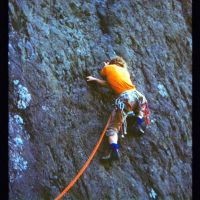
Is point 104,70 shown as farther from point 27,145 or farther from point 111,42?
point 27,145

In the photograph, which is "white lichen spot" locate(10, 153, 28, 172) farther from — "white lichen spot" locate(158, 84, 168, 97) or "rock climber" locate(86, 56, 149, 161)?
"white lichen spot" locate(158, 84, 168, 97)

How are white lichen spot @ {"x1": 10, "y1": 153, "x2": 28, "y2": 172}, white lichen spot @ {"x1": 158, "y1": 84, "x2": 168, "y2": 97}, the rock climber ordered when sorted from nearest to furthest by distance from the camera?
white lichen spot @ {"x1": 10, "y1": 153, "x2": 28, "y2": 172} → the rock climber → white lichen spot @ {"x1": 158, "y1": 84, "x2": 168, "y2": 97}

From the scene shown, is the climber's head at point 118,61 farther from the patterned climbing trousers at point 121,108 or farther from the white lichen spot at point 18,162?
the white lichen spot at point 18,162

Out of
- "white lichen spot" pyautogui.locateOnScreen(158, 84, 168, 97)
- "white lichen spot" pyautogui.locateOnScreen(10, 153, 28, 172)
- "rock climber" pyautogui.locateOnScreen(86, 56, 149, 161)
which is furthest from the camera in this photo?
"white lichen spot" pyautogui.locateOnScreen(158, 84, 168, 97)

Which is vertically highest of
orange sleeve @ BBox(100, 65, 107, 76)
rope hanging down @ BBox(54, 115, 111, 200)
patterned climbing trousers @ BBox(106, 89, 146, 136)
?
orange sleeve @ BBox(100, 65, 107, 76)

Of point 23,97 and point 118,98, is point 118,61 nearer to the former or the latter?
point 118,98

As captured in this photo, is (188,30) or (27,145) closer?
(27,145)

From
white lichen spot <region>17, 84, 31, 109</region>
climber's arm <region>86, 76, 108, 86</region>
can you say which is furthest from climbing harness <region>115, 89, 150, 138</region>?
white lichen spot <region>17, 84, 31, 109</region>

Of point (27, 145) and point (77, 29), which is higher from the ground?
point (77, 29)

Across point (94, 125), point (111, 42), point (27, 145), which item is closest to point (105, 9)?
point (111, 42)
